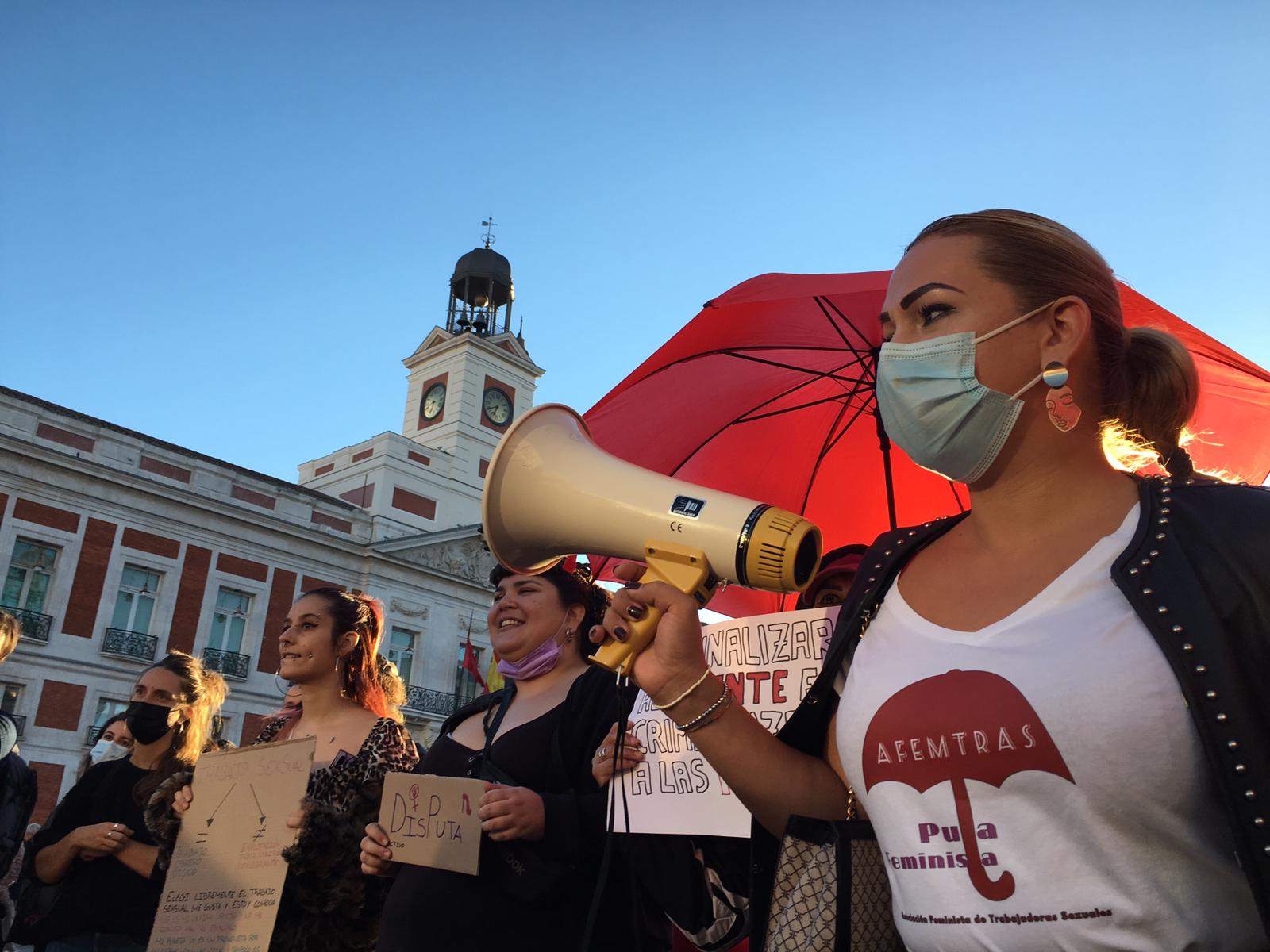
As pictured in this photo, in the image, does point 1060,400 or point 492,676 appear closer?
point 1060,400

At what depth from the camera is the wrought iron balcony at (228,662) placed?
24.0 m

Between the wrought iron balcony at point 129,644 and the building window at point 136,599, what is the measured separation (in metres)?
0.16

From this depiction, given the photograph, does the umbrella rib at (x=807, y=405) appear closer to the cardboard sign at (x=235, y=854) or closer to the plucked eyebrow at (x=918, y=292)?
the cardboard sign at (x=235, y=854)

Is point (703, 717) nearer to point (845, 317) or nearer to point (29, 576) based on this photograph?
point (845, 317)

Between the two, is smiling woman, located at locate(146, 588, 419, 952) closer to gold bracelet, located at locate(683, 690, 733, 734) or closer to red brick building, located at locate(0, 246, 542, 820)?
gold bracelet, located at locate(683, 690, 733, 734)

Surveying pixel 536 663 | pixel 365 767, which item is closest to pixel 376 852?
pixel 365 767

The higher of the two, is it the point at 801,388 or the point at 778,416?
the point at 801,388

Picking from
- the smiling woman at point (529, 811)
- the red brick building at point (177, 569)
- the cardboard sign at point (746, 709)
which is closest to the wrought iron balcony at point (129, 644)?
the red brick building at point (177, 569)

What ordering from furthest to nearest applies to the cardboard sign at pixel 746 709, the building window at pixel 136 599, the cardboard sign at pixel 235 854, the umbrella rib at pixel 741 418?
the building window at pixel 136 599 < the umbrella rib at pixel 741 418 < the cardboard sign at pixel 235 854 < the cardboard sign at pixel 746 709

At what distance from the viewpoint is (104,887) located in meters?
3.88

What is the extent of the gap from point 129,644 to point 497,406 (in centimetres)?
1891

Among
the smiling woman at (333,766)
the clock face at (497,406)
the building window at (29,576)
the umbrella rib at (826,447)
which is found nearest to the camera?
the smiling woman at (333,766)

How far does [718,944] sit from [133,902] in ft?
8.94

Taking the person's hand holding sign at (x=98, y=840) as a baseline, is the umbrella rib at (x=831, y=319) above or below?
above
